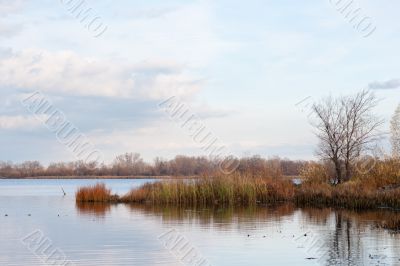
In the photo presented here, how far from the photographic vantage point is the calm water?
16.9 metres

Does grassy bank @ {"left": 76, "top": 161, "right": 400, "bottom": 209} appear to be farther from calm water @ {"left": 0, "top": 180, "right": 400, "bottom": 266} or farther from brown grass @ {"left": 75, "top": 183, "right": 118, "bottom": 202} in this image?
calm water @ {"left": 0, "top": 180, "right": 400, "bottom": 266}

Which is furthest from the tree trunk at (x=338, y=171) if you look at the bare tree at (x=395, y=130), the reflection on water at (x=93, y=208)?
the reflection on water at (x=93, y=208)

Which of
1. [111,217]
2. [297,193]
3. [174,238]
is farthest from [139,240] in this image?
[297,193]

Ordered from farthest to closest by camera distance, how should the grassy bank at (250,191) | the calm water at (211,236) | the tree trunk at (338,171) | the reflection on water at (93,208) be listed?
the tree trunk at (338,171) → the grassy bank at (250,191) → the reflection on water at (93,208) → the calm water at (211,236)

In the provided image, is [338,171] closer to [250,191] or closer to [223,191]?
[250,191]

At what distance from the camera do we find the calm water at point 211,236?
1686 cm

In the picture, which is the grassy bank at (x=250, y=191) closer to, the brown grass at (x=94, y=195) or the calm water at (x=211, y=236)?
the brown grass at (x=94, y=195)

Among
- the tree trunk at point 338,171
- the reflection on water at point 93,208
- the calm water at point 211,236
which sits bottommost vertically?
the calm water at point 211,236

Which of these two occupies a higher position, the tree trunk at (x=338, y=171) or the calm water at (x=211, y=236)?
the tree trunk at (x=338, y=171)

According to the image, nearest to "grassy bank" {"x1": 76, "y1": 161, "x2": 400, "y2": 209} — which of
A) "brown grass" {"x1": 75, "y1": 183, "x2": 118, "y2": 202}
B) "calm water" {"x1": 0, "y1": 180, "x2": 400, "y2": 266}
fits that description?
"brown grass" {"x1": 75, "y1": 183, "x2": 118, "y2": 202}

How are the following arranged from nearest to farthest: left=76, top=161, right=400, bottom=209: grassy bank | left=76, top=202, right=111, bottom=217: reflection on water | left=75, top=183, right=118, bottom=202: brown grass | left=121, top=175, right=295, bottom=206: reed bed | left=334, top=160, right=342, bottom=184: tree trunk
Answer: left=76, top=202, right=111, bottom=217: reflection on water
left=76, top=161, right=400, bottom=209: grassy bank
left=121, top=175, right=295, bottom=206: reed bed
left=75, top=183, right=118, bottom=202: brown grass
left=334, top=160, right=342, bottom=184: tree trunk

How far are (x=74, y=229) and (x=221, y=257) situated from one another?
9.26 metres

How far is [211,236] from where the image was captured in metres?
21.9

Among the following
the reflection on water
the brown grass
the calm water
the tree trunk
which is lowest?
the calm water
